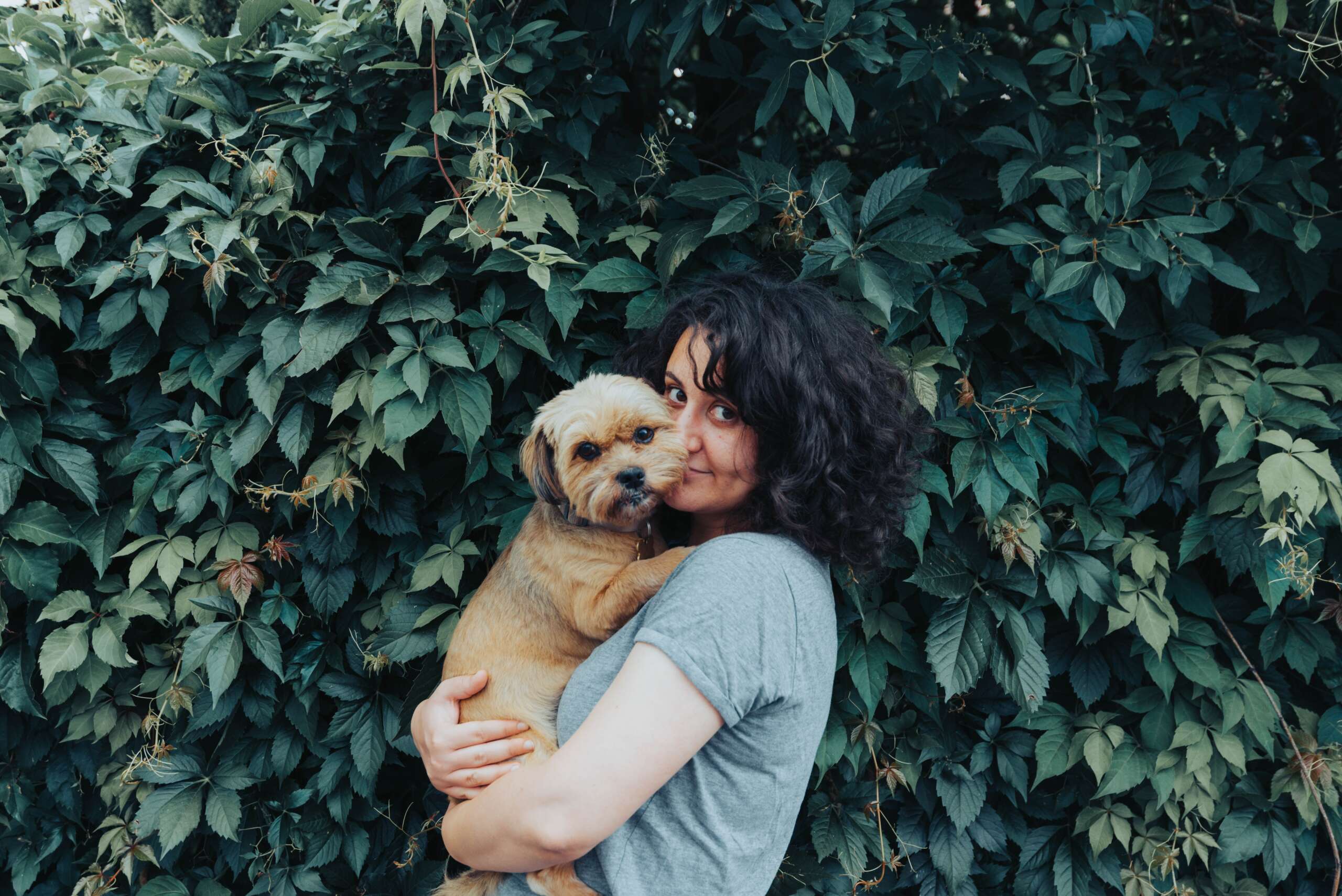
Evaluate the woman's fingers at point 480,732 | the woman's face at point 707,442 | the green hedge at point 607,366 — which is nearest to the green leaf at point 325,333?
the green hedge at point 607,366

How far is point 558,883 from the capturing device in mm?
1788

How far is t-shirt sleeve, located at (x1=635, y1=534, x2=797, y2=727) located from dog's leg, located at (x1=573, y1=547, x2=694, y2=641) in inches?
10.2

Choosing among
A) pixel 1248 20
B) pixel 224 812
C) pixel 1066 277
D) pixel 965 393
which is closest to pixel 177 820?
pixel 224 812

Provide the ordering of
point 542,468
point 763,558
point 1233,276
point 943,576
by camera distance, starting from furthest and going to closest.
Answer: point 943,576, point 1233,276, point 542,468, point 763,558

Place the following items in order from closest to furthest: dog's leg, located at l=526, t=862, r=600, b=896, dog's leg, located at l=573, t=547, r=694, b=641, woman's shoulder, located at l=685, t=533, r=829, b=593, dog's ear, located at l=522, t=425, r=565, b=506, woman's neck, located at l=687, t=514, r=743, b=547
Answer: woman's shoulder, located at l=685, t=533, r=829, b=593, dog's leg, located at l=526, t=862, r=600, b=896, dog's leg, located at l=573, t=547, r=694, b=641, woman's neck, located at l=687, t=514, r=743, b=547, dog's ear, located at l=522, t=425, r=565, b=506

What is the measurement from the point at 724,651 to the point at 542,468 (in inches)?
37.6

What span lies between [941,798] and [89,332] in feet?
11.0

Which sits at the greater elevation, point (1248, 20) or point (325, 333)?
point (1248, 20)

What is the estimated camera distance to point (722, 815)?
5.52 feet

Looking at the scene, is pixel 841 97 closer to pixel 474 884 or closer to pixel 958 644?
pixel 958 644

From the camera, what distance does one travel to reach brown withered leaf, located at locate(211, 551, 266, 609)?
2617 mm

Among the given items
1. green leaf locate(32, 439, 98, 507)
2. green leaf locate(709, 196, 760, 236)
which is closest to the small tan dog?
green leaf locate(709, 196, 760, 236)

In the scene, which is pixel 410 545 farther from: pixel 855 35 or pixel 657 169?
pixel 855 35

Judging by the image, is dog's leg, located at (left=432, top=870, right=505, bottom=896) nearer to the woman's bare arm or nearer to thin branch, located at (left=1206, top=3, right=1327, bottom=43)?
the woman's bare arm
